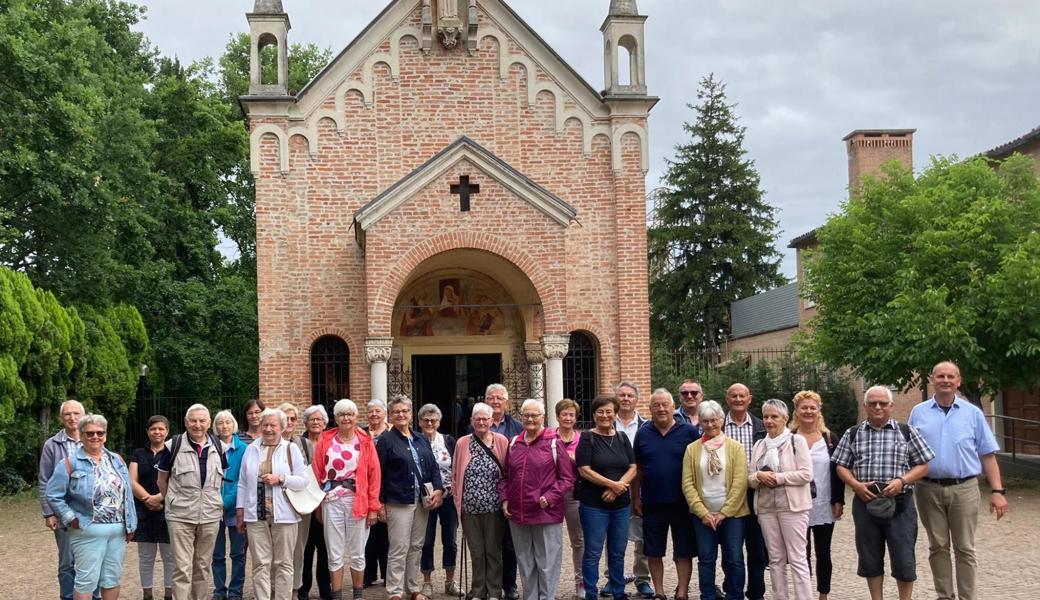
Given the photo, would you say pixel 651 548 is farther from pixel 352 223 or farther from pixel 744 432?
pixel 352 223

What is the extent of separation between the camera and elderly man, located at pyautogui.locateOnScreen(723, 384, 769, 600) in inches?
310

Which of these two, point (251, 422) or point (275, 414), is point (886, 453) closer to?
point (275, 414)

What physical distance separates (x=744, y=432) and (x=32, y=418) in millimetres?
14381

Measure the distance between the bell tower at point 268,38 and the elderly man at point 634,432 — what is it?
9.84 metres

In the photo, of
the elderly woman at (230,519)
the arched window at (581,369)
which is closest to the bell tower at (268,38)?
the arched window at (581,369)

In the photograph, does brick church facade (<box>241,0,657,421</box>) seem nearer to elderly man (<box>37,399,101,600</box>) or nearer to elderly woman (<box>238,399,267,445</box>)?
elderly woman (<box>238,399,267,445</box>)

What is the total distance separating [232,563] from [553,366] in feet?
24.2

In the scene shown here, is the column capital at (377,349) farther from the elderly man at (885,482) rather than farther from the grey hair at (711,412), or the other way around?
the elderly man at (885,482)

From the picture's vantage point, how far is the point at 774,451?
7.43 m

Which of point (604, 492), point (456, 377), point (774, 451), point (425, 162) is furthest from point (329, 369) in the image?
point (774, 451)

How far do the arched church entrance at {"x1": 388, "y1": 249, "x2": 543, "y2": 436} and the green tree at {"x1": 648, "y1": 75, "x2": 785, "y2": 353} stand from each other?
64.3 ft

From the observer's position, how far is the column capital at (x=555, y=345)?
1509 centimetres

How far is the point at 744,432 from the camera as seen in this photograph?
8.16 meters

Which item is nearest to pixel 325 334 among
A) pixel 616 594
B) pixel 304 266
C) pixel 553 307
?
pixel 304 266
